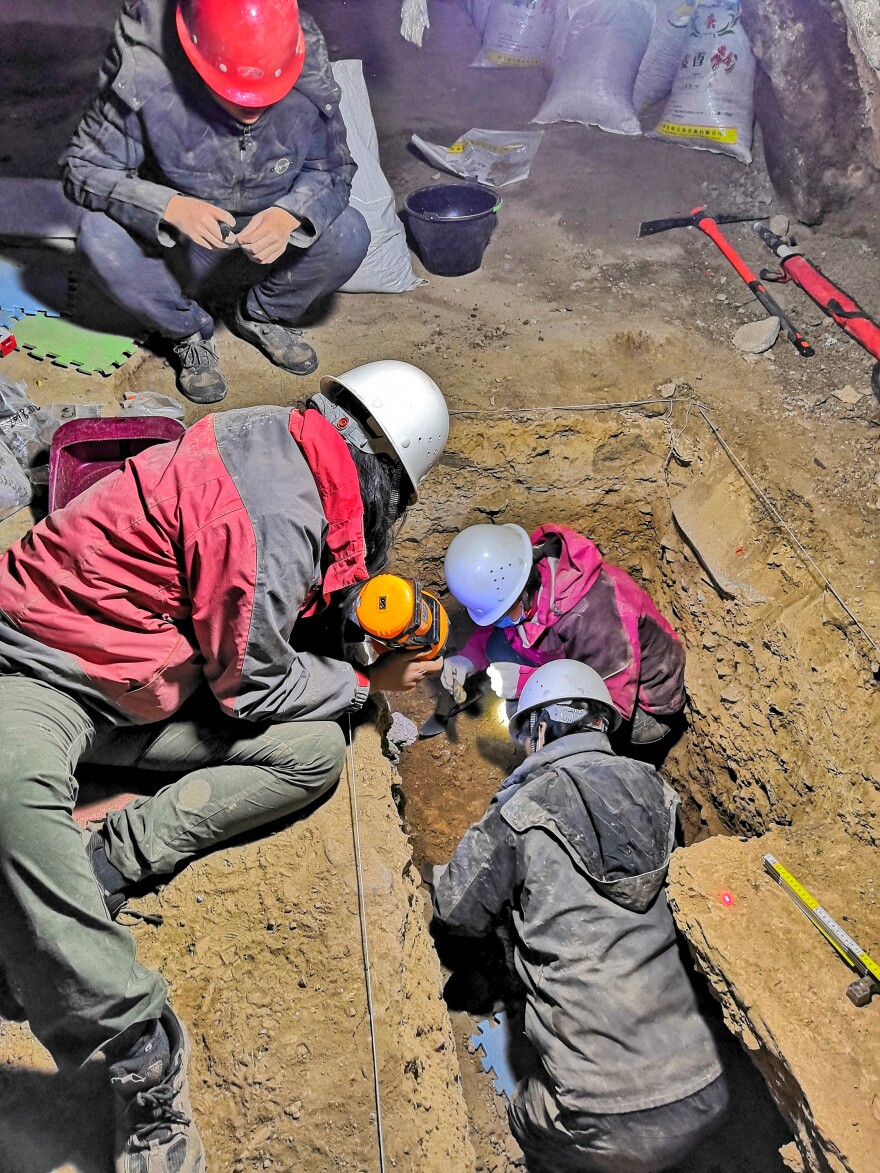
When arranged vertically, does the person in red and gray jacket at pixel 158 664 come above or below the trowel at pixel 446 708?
above

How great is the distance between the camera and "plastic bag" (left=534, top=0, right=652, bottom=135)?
585cm

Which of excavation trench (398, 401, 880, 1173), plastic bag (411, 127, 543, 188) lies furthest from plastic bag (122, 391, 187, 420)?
plastic bag (411, 127, 543, 188)

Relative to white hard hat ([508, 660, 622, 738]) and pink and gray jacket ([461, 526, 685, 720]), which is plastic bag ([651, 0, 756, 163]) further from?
white hard hat ([508, 660, 622, 738])

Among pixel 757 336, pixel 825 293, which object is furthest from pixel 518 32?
pixel 757 336

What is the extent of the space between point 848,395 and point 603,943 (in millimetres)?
2979

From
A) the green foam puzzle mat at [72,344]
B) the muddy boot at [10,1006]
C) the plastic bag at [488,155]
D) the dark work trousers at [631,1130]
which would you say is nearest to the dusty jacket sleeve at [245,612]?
the muddy boot at [10,1006]

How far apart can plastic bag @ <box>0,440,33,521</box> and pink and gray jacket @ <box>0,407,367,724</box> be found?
116 centimetres

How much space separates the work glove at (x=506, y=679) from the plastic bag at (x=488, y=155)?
132 inches

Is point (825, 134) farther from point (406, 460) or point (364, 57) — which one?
point (406, 460)

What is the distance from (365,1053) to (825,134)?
5.55 m

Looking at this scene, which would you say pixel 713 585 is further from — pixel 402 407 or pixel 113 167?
pixel 113 167

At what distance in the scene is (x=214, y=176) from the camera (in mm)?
3988

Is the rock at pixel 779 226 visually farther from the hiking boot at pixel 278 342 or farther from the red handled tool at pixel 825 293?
the hiking boot at pixel 278 342

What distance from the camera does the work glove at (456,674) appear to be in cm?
429
